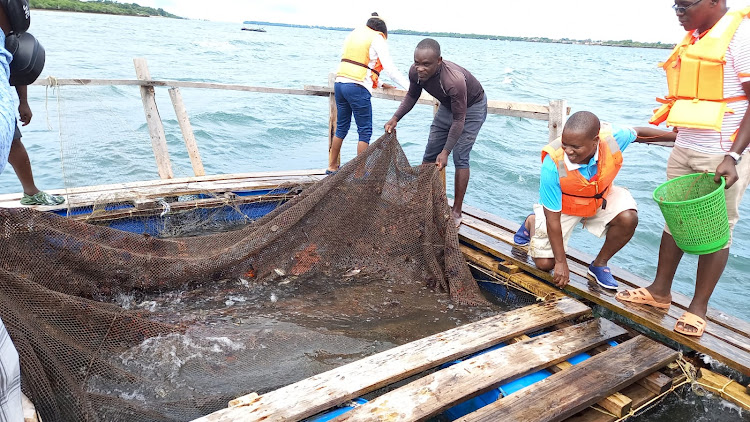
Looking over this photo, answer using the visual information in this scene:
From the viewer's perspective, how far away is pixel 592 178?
11.8 ft

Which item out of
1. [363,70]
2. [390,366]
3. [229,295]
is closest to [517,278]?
[390,366]

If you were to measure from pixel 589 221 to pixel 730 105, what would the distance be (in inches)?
49.8

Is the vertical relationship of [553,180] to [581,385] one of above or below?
above

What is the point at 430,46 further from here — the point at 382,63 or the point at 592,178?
the point at 592,178

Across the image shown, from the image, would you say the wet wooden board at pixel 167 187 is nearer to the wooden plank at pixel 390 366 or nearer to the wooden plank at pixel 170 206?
the wooden plank at pixel 170 206

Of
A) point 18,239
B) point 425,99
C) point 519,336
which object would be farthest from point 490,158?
point 18,239

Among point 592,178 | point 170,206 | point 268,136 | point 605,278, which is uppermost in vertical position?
point 592,178

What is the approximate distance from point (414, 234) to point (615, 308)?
171 centimetres

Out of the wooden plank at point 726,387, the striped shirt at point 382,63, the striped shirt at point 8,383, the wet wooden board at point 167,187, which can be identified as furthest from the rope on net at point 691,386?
the wet wooden board at point 167,187

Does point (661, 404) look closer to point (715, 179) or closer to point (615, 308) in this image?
point (615, 308)

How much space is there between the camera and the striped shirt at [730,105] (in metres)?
2.87

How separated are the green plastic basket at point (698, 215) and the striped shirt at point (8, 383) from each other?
3279mm

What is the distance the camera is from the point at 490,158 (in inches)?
581

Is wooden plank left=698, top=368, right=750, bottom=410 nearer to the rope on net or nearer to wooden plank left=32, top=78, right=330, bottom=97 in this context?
the rope on net
